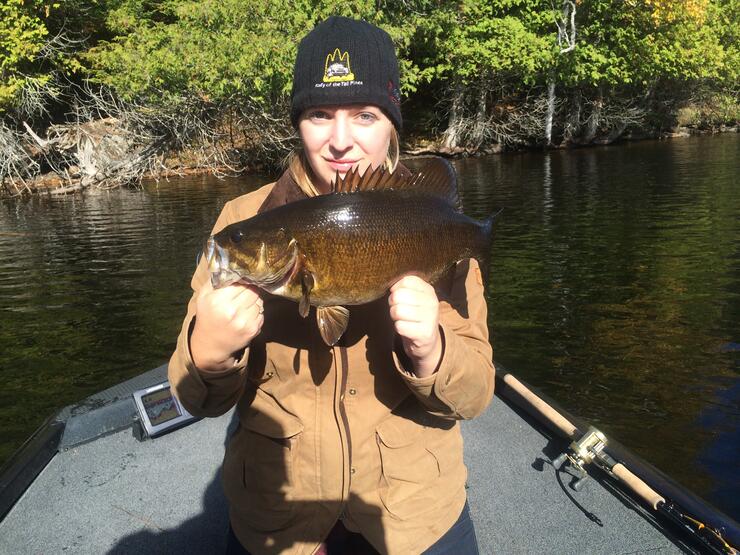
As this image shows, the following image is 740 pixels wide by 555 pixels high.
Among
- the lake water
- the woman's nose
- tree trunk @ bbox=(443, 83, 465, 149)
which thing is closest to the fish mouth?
the woman's nose

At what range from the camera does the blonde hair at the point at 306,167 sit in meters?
2.67

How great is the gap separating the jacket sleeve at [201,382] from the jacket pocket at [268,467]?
6.0 inches

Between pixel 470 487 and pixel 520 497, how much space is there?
327 mm

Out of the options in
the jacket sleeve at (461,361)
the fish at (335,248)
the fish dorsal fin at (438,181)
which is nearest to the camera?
the fish at (335,248)

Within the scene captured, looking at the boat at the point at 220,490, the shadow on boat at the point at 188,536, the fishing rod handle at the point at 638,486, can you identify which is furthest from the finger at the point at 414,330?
the fishing rod handle at the point at 638,486

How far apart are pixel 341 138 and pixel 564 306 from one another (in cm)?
795

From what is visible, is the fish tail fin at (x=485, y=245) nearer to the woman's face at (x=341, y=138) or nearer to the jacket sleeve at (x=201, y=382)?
the woman's face at (x=341, y=138)

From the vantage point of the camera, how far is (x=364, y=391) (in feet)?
8.04

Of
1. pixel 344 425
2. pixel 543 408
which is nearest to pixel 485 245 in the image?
pixel 344 425

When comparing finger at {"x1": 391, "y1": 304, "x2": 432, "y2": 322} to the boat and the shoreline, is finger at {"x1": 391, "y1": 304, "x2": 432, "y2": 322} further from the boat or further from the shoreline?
the shoreline

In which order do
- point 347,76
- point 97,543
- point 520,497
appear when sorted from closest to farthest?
point 347,76 < point 97,543 < point 520,497

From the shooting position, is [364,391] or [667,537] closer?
[364,391]

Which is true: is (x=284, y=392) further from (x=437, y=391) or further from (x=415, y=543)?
(x=415, y=543)

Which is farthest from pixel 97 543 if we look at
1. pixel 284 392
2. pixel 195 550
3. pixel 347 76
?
pixel 347 76
